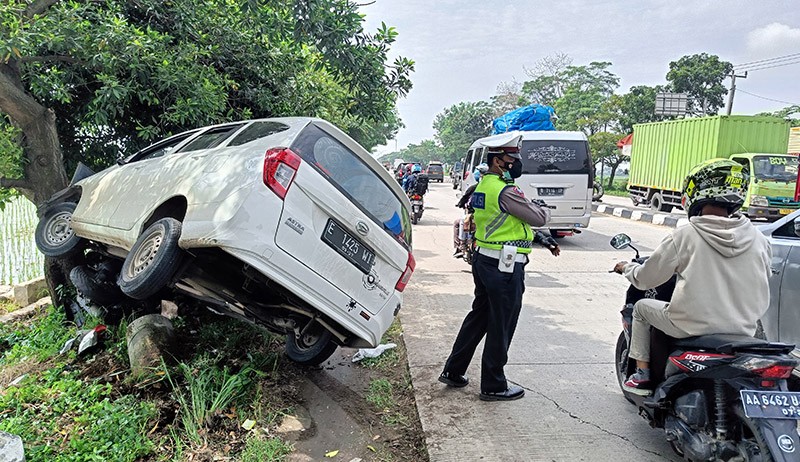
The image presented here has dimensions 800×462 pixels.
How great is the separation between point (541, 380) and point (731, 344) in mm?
1854

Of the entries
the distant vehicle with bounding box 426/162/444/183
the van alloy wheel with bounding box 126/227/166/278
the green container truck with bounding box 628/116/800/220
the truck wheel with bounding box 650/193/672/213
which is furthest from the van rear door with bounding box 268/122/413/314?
the distant vehicle with bounding box 426/162/444/183

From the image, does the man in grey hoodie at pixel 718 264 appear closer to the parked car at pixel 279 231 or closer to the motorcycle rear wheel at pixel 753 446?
the motorcycle rear wheel at pixel 753 446

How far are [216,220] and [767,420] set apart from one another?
288 cm

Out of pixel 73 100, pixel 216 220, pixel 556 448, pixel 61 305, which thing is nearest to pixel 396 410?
pixel 556 448

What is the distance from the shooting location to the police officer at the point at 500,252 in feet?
11.5

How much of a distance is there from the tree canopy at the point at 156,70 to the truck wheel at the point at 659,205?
1334 cm

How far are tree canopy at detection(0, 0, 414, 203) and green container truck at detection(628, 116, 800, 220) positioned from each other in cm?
1029

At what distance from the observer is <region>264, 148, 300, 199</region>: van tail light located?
3.08m

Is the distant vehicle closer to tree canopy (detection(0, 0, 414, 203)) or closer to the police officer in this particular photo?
tree canopy (detection(0, 0, 414, 203))

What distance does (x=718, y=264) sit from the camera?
2584 millimetres

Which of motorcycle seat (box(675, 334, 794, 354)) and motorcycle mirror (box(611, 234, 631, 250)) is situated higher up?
motorcycle mirror (box(611, 234, 631, 250))

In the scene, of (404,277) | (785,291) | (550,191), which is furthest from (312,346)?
(550,191)

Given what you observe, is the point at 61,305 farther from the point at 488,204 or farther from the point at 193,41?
the point at 488,204

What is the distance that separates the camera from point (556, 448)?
313cm
